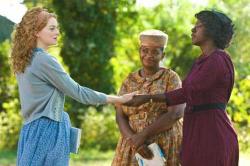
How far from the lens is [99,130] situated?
12.9 m

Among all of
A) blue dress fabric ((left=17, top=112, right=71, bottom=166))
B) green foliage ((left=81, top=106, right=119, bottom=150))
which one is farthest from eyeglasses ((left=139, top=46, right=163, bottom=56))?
green foliage ((left=81, top=106, right=119, bottom=150))

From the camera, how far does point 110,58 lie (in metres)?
12.9

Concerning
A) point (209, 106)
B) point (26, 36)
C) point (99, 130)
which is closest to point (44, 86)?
point (26, 36)

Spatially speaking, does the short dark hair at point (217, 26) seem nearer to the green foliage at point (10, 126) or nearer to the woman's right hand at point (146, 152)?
the woman's right hand at point (146, 152)

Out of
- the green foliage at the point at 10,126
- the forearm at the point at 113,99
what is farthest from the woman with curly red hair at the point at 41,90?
the green foliage at the point at 10,126

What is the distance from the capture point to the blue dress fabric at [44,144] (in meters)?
4.55

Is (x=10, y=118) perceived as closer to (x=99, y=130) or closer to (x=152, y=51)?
(x=99, y=130)

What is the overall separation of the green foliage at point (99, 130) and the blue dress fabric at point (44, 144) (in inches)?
320

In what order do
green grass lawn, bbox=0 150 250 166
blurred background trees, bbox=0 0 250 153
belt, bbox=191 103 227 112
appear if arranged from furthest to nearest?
blurred background trees, bbox=0 0 250 153
green grass lawn, bbox=0 150 250 166
belt, bbox=191 103 227 112

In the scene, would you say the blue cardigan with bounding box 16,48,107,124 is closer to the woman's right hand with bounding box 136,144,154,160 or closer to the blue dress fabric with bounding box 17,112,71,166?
the blue dress fabric with bounding box 17,112,71,166

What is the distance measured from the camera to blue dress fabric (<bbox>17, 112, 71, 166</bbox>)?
4.55m

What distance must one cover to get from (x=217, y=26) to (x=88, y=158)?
6.49m

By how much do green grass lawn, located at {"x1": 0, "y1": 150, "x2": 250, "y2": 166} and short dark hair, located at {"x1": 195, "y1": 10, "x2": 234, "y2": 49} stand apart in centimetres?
537

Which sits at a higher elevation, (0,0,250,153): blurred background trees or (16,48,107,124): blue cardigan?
(16,48,107,124): blue cardigan
